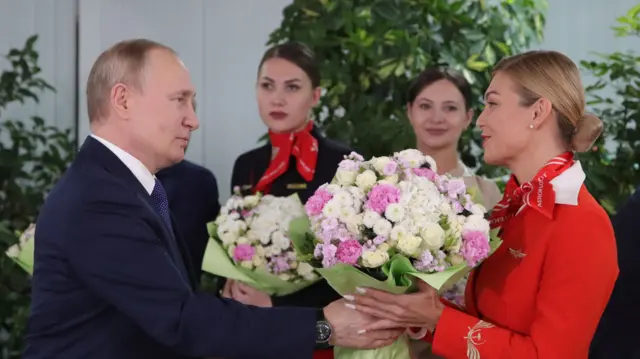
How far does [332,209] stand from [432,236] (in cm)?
25

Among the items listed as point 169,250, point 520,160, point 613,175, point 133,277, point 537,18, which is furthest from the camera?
point 537,18

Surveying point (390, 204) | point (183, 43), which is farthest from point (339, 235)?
point (183, 43)

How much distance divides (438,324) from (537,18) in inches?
102

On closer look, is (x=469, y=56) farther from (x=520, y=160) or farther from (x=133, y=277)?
(x=133, y=277)

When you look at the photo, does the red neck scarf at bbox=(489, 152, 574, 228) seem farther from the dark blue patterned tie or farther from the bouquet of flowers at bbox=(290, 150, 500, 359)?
the dark blue patterned tie

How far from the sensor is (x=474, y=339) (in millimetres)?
2215

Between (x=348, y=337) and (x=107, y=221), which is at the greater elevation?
(x=107, y=221)

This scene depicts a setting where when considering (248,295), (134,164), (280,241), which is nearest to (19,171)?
(248,295)

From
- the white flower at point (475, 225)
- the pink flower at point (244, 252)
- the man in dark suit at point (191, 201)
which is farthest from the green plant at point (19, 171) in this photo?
the white flower at point (475, 225)

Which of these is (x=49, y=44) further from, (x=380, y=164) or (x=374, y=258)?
(x=374, y=258)

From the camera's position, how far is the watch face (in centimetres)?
223

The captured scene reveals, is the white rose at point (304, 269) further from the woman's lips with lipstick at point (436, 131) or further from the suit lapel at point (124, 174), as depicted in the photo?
the woman's lips with lipstick at point (436, 131)

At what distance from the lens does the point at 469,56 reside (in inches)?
165

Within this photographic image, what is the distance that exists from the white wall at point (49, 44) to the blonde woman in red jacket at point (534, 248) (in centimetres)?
307
